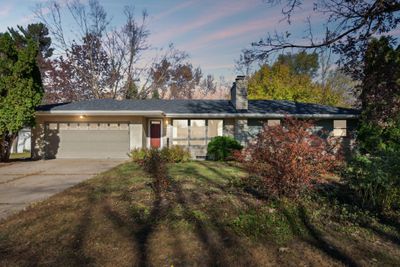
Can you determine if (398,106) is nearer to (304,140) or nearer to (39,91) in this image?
(304,140)

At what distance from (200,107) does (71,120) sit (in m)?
7.42

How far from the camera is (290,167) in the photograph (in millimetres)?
4938

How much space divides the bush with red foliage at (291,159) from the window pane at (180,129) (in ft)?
29.5

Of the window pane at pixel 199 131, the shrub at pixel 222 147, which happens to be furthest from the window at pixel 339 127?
the window pane at pixel 199 131

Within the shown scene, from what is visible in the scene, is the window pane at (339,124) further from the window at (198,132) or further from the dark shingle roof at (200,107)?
the window at (198,132)

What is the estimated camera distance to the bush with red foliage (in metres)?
4.93

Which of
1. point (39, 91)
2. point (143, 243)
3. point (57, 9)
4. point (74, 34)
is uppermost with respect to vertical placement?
point (57, 9)

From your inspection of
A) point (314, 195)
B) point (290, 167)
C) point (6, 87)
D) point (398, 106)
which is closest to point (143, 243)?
point (290, 167)

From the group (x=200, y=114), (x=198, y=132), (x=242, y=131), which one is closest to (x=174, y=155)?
(x=198, y=132)

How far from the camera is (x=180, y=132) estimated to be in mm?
14180

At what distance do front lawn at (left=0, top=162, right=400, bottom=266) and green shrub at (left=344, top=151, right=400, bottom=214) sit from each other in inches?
25.5

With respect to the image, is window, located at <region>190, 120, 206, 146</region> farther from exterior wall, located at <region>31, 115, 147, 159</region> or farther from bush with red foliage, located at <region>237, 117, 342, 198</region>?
bush with red foliage, located at <region>237, 117, 342, 198</region>

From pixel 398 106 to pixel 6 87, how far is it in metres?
14.8

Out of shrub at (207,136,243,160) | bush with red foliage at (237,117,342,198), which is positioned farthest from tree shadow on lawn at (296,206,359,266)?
shrub at (207,136,243,160)
